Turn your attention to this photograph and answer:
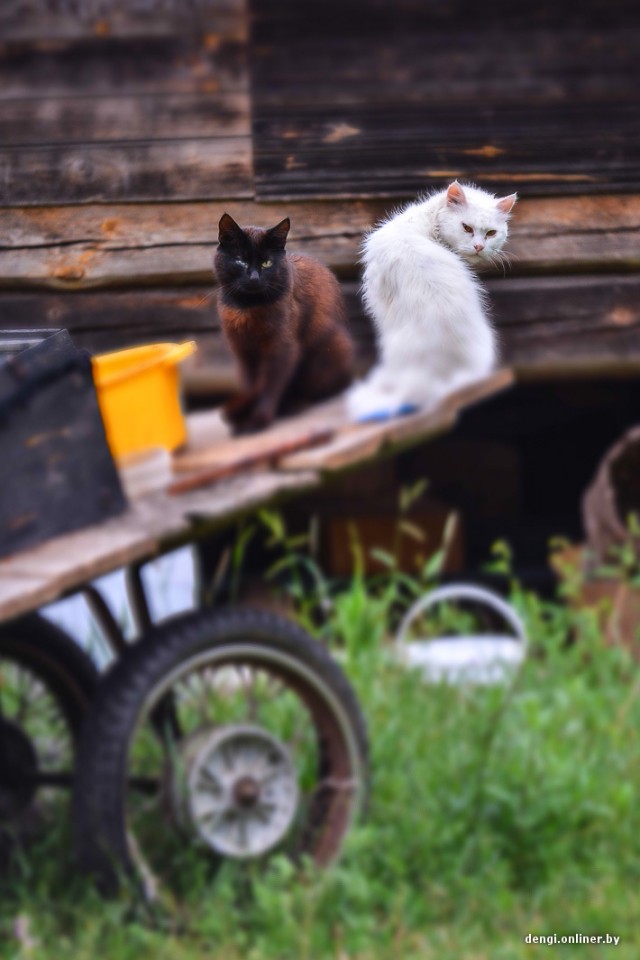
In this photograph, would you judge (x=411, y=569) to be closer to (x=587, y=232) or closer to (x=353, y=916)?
(x=353, y=916)

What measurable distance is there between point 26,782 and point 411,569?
142 inches

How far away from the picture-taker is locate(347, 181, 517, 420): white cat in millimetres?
385

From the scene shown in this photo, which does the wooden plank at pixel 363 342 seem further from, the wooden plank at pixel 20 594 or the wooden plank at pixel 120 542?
the wooden plank at pixel 20 594

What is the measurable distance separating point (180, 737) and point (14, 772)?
611mm

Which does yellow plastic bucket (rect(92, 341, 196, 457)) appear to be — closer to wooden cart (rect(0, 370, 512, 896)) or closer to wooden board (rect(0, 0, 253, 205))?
wooden board (rect(0, 0, 253, 205))

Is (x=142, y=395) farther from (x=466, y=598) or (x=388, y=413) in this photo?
(x=466, y=598)

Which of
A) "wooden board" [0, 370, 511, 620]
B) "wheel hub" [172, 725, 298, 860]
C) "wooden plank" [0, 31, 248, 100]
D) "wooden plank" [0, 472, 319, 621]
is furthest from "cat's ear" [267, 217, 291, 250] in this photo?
"wheel hub" [172, 725, 298, 860]

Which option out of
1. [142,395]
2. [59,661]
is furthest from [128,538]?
[59,661]

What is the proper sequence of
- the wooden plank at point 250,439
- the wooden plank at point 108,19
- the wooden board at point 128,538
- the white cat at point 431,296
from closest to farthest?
the white cat at point 431,296, the wooden plank at point 250,439, the wooden plank at point 108,19, the wooden board at point 128,538

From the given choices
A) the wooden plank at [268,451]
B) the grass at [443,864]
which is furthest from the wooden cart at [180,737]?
the wooden plank at [268,451]

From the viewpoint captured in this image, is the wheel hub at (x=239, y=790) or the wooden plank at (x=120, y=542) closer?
the wooden plank at (x=120, y=542)

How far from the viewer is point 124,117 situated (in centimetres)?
54

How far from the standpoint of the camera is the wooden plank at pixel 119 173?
1.62 feet

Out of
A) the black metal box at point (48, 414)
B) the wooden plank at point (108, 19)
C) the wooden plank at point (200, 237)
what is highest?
the wooden plank at point (108, 19)
